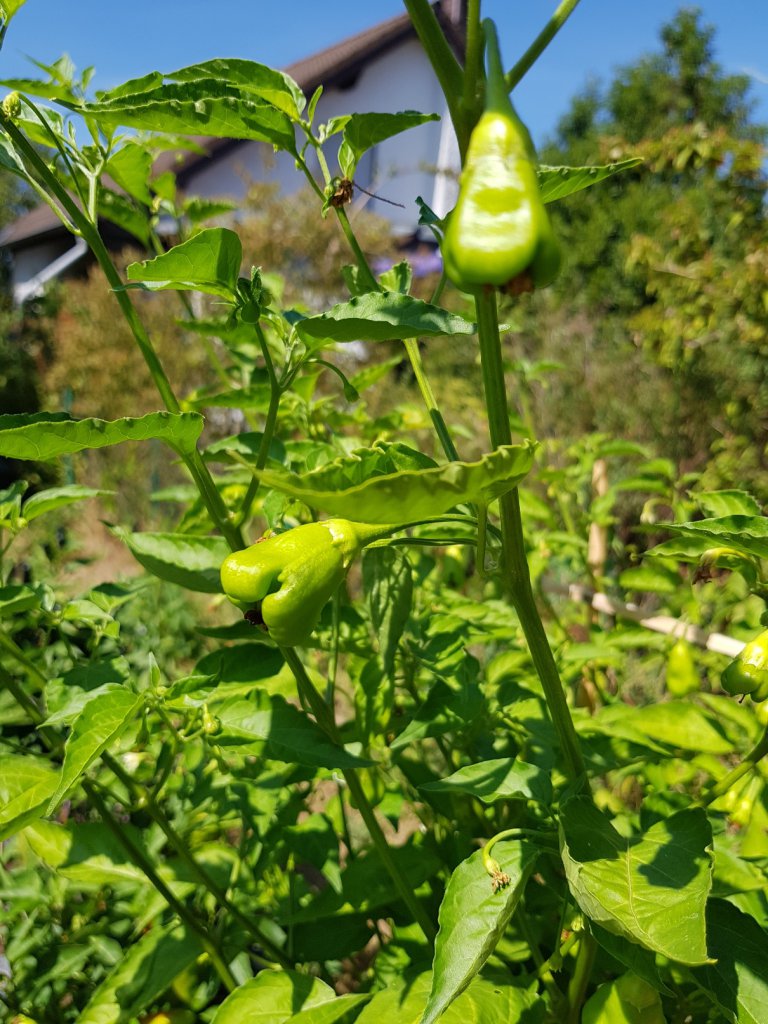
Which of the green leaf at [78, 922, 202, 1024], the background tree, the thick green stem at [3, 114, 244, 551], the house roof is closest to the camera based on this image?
the thick green stem at [3, 114, 244, 551]

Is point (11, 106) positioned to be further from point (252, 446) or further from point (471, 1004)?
point (471, 1004)

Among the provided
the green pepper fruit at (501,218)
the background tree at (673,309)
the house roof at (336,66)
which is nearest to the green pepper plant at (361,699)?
the green pepper fruit at (501,218)

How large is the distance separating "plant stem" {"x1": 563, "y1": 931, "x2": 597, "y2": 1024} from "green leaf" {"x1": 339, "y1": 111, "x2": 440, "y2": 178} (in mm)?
902

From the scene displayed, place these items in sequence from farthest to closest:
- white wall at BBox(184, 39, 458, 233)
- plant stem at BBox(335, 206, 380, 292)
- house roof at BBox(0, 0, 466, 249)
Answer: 1. white wall at BBox(184, 39, 458, 233)
2. house roof at BBox(0, 0, 466, 249)
3. plant stem at BBox(335, 206, 380, 292)

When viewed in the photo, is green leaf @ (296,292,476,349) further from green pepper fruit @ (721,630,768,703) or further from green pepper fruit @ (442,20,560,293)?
green pepper fruit @ (721,630,768,703)

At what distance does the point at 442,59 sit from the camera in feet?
1.81

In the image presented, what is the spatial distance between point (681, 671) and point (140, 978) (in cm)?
105

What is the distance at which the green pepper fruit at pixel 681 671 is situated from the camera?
1403 mm

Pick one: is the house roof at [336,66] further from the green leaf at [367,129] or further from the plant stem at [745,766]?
the plant stem at [745,766]

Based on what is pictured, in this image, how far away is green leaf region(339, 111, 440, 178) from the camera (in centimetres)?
82

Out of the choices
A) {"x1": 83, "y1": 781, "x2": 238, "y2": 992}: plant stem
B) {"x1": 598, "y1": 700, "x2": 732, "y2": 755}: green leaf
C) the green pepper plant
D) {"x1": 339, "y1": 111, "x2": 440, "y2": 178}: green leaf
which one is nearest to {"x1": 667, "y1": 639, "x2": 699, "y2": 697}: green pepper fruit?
the green pepper plant

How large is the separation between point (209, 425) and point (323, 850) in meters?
A: 6.92

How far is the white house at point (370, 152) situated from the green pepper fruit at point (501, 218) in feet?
37.8

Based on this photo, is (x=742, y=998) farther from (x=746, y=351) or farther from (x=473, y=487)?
(x=746, y=351)
